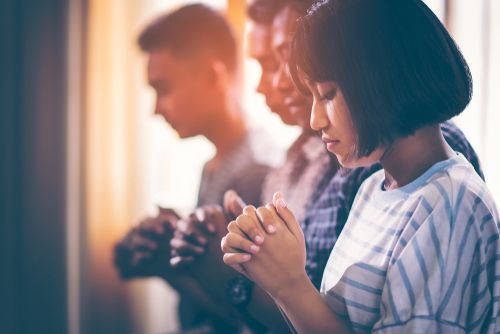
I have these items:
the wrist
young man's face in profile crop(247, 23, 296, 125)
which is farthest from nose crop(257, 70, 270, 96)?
the wrist

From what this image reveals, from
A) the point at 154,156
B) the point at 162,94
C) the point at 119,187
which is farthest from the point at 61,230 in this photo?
the point at 162,94

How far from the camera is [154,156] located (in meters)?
1.80

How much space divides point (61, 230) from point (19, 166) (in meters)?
0.24

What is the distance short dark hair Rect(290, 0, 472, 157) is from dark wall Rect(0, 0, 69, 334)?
146 centimetres

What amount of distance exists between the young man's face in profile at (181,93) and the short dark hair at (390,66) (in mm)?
612

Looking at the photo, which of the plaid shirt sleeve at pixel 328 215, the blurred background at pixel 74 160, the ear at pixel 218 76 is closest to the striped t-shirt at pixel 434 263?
the plaid shirt sleeve at pixel 328 215

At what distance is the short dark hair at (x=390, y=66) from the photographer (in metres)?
0.53

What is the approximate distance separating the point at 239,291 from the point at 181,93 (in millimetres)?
531

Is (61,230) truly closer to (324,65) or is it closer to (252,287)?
(252,287)

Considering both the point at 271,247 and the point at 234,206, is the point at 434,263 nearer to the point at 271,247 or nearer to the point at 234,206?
the point at 271,247

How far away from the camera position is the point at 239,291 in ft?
2.50

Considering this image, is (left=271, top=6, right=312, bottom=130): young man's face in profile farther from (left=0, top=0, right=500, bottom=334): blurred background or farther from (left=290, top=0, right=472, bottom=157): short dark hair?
(left=0, top=0, right=500, bottom=334): blurred background

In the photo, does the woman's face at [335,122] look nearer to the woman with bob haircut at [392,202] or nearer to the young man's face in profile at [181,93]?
the woman with bob haircut at [392,202]

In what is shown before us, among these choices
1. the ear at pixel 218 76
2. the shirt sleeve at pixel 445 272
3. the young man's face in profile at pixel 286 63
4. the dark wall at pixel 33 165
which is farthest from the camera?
the dark wall at pixel 33 165
